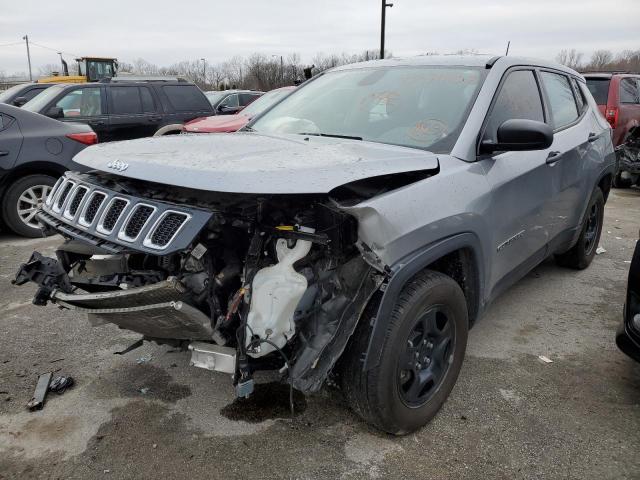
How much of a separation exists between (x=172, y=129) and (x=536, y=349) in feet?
22.8

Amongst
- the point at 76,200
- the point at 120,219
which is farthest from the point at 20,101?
the point at 120,219

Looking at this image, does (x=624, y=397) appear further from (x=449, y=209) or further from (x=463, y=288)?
(x=449, y=209)

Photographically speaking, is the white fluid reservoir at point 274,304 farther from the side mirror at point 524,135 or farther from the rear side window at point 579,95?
the rear side window at point 579,95

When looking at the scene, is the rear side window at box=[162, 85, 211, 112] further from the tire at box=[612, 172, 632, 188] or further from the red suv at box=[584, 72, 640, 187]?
the tire at box=[612, 172, 632, 188]

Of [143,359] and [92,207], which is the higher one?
[92,207]

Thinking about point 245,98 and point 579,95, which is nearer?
point 579,95

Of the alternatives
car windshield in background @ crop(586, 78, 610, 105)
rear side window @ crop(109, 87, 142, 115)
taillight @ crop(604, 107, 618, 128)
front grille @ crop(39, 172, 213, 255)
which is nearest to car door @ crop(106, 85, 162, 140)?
rear side window @ crop(109, 87, 142, 115)

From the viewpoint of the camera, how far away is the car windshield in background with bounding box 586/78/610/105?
30.6 feet

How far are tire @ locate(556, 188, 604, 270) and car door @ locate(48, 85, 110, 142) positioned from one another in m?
7.06

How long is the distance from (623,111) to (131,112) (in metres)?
8.53

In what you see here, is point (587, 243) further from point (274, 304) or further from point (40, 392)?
point (40, 392)

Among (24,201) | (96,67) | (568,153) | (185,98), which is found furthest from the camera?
(96,67)

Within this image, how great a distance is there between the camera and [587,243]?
5020mm

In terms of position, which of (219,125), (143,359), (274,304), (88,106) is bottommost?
(143,359)
